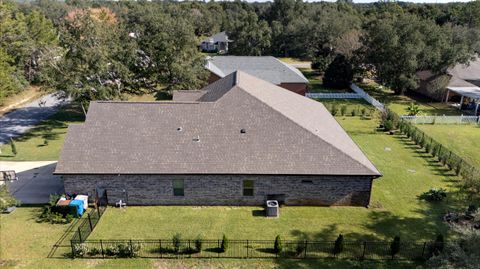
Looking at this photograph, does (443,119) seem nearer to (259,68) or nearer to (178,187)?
(259,68)

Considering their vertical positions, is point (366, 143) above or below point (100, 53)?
below

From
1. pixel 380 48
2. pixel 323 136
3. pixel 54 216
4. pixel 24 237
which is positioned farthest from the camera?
pixel 380 48

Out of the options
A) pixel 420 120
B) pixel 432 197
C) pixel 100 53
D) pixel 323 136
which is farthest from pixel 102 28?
pixel 420 120

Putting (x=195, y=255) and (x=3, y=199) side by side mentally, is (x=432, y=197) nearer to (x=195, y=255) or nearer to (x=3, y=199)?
(x=195, y=255)

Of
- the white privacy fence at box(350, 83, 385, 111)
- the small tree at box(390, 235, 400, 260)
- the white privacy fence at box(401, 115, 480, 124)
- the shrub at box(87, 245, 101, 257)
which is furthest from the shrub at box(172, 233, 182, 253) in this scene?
the white privacy fence at box(350, 83, 385, 111)

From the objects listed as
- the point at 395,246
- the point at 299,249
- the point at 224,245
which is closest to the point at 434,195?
the point at 395,246
